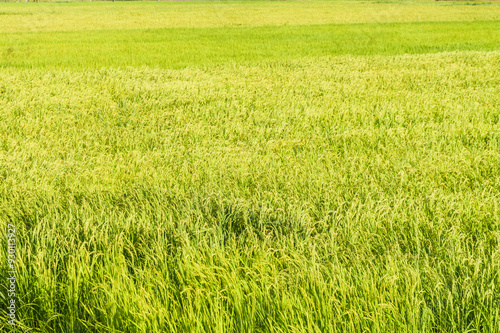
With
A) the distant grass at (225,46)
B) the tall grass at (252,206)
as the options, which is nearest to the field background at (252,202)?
the tall grass at (252,206)

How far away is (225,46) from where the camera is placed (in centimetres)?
2423

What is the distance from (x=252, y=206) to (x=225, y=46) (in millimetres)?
21442

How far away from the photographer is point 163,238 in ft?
10.1

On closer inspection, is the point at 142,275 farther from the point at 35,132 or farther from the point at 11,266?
the point at 35,132

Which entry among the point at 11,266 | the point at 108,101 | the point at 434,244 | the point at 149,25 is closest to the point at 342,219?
the point at 434,244

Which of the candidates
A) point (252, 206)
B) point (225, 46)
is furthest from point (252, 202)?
point (225, 46)

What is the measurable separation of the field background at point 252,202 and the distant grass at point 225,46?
6993 mm

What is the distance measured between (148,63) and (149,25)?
78.5 feet

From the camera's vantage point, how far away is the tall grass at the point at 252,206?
2.38m

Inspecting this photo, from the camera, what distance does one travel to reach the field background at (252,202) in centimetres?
239

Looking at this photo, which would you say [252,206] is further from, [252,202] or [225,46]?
[225,46]

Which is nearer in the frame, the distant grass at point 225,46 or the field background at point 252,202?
the field background at point 252,202

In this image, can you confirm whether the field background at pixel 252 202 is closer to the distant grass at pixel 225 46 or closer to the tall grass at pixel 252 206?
the tall grass at pixel 252 206

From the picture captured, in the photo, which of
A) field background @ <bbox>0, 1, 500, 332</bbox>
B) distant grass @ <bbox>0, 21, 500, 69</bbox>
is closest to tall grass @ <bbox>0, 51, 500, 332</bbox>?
field background @ <bbox>0, 1, 500, 332</bbox>
